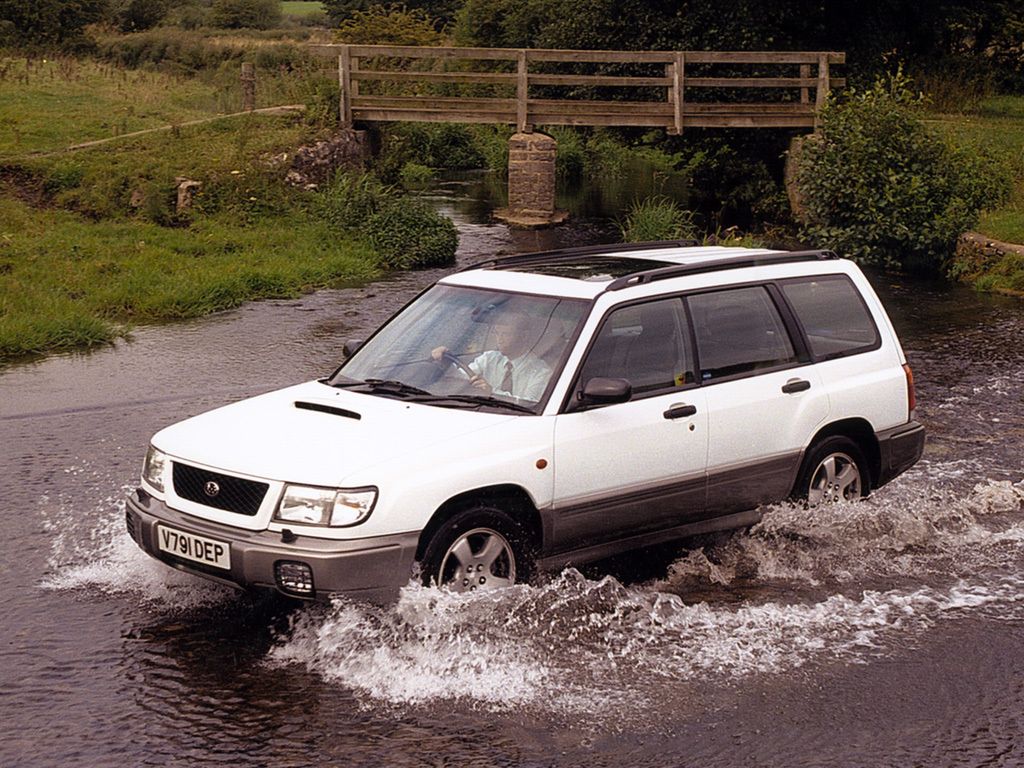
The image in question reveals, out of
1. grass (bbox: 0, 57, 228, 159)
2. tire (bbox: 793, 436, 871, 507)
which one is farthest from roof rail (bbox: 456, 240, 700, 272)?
grass (bbox: 0, 57, 228, 159)

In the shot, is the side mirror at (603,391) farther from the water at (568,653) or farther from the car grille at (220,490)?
the car grille at (220,490)

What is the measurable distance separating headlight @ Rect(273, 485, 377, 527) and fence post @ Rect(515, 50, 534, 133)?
1952cm

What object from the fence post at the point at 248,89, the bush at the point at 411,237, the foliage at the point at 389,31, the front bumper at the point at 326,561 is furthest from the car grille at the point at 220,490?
the foliage at the point at 389,31

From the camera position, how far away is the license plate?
260 inches

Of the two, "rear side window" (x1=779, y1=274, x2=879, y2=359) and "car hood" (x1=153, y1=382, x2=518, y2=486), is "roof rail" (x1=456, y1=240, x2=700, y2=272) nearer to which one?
"rear side window" (x1=779, y1=274, x2=879, y2=359)

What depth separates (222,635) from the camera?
705 centimetres

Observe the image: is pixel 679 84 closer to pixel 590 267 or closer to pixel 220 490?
pixel 590 267

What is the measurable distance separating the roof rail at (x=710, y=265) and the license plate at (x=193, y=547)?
250 centimetres

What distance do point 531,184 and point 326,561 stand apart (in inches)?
777

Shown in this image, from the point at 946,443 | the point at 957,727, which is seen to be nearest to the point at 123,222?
the point at 946,443

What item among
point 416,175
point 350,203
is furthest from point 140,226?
point 416,175

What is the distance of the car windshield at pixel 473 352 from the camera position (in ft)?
24.2

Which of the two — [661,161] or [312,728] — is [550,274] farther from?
[661,161]

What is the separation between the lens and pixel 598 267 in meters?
8.27
